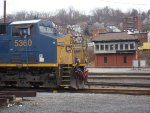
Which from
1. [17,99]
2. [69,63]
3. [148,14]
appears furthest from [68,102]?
[148,14]

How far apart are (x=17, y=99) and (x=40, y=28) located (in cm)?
604

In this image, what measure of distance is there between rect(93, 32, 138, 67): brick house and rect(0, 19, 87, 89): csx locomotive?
4846cm

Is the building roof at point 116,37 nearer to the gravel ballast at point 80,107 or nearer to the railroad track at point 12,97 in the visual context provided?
the railroad track at point 12,97

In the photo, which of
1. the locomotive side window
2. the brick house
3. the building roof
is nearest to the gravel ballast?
the locomotive side window

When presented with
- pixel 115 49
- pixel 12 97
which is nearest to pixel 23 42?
pixel 12 97

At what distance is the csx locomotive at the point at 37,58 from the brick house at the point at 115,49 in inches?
1908

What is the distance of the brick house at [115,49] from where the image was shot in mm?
64812

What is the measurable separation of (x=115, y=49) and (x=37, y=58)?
163 feet

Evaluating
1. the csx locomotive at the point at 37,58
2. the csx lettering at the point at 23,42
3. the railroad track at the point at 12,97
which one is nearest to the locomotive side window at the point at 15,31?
the csx locomotive at the point at 37,58

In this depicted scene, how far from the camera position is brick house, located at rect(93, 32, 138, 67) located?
64812 mm

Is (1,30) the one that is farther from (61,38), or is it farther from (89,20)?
(89,20)

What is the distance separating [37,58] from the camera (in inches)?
658

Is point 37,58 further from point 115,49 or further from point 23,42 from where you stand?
point 115,49

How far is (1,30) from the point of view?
57.0ft
